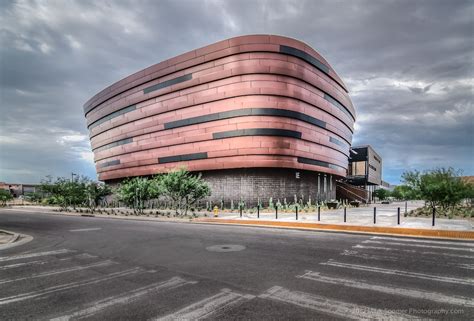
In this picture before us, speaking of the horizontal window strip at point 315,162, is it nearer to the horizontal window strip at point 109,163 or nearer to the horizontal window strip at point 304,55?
the horizontal window strip at point 304,55

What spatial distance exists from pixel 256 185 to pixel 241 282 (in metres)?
29.1

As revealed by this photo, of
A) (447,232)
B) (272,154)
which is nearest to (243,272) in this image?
(447,232)

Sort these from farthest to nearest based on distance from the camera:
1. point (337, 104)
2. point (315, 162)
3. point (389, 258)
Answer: point (337, 104), point (315, 162), point (389, 258)

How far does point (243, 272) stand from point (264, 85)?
2984 cm

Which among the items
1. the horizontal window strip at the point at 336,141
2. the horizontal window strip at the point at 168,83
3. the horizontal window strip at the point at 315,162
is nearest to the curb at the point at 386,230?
the horizontal window strip at the point at 315,162

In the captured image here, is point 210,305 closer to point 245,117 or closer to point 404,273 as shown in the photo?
point 404,273

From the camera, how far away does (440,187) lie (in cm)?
2169

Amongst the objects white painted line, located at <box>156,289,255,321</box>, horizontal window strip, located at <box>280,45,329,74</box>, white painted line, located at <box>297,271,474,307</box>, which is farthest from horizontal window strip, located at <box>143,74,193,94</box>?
white painted line, located at <box>156,289,255,321</box>

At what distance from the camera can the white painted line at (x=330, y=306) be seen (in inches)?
167

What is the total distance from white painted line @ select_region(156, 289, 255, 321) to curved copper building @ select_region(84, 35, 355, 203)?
2875 cm

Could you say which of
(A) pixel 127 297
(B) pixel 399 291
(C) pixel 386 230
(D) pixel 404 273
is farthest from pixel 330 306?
(C) pixel 386 230

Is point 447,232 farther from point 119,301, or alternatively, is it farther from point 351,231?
point 119,301

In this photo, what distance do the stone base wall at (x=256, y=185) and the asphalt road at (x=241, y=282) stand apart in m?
24.3

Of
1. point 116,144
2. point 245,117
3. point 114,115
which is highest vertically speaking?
point 114,115
